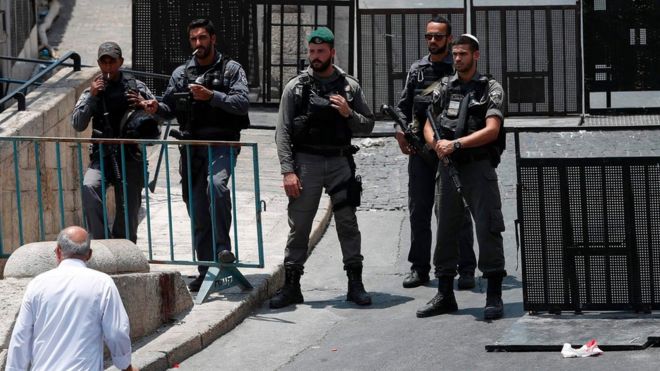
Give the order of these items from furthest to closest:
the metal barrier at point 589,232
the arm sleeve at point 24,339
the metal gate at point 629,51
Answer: the metal gate at point 629,51 < the metal barrier at point 589,232 < the arm sleeve at point 24,339

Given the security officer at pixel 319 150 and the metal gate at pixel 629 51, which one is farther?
the metal gate at pixel 629 51

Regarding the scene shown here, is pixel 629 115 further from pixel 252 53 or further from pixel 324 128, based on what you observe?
pixel 324 128

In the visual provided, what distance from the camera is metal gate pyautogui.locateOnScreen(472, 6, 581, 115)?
17.8 meters

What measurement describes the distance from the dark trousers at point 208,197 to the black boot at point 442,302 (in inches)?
59.1

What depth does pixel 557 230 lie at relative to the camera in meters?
9.50

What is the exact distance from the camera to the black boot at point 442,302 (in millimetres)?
9883

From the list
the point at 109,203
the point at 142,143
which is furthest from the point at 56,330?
the point at 109,203

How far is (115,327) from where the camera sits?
22.4 ft

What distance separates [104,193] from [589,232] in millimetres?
3396

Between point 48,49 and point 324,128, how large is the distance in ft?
47.3

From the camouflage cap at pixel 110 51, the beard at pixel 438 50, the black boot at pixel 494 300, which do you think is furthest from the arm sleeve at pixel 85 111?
the black boot at pixel 494 300

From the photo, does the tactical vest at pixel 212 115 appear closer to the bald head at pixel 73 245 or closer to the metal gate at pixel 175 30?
the bald head at pixel 73 245

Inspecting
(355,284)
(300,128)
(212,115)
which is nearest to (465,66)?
(300,128)

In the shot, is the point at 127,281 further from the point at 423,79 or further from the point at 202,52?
the point at 423,79
